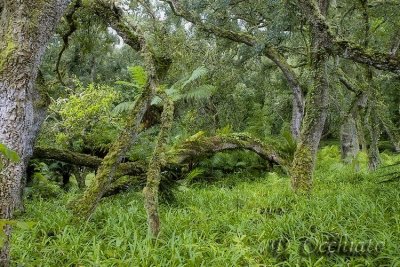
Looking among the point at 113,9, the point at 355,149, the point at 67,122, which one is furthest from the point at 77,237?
the point at 355,149

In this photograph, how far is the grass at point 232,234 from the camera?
4.05m

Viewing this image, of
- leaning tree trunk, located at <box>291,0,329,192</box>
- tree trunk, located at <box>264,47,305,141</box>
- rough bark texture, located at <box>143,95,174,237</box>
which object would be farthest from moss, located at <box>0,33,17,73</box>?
tree trunk, located at <box>264,47,305,141</box>

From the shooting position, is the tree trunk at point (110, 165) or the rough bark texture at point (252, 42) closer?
the tree trunk at point (110, 165)

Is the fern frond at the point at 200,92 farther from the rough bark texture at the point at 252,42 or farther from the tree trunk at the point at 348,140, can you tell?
the tree trunk at the point at 348,140

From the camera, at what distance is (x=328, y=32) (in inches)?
236

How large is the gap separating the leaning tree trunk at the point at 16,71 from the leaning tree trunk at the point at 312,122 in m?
4.48

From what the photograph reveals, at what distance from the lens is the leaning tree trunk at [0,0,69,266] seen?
3.23 m

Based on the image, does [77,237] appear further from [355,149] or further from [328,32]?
[355,149]

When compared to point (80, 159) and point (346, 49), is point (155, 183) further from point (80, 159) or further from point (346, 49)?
point (80, 159)

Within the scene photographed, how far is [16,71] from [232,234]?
299 centimetres

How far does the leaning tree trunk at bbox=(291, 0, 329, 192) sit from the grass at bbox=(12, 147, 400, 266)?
368mm

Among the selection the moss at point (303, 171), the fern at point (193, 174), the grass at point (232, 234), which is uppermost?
the moss at point (303, 171)

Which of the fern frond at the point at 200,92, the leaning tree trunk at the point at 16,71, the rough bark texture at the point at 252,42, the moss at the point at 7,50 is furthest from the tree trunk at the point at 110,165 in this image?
the fern frond at the point at 200,92

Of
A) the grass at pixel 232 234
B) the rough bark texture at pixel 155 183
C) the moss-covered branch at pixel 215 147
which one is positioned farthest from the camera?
the moss-covered branch at pixel 215 147
